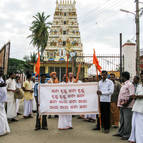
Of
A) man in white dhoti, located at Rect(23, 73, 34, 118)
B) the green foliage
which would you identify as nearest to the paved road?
man in white dhoti, located at Rect(23, 73, 34, 118)

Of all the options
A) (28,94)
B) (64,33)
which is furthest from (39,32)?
(28,94)

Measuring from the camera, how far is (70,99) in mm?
5285

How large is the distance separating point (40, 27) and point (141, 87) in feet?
→ 114

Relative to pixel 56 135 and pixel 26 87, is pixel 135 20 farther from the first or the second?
pixel 56 135

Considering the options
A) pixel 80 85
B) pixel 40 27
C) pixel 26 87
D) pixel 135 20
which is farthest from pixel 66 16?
pixel 80 85

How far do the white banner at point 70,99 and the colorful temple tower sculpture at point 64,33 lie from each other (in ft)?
79.0

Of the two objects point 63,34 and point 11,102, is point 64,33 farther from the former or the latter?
point 11,102

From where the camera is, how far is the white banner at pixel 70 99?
524 centimetres

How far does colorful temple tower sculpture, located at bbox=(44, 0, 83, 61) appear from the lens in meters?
31.0

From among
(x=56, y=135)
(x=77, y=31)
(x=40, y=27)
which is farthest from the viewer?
(x=40, y=27)

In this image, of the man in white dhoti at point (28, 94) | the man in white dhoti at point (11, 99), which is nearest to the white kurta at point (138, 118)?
the man in white dhoti at point (11, 99)

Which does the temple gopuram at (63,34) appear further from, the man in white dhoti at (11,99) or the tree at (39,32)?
the man in white dhoti at (11,99)

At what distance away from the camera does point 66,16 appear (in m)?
33.5

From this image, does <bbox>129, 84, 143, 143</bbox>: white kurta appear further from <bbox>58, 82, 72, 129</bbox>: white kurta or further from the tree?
the tree
